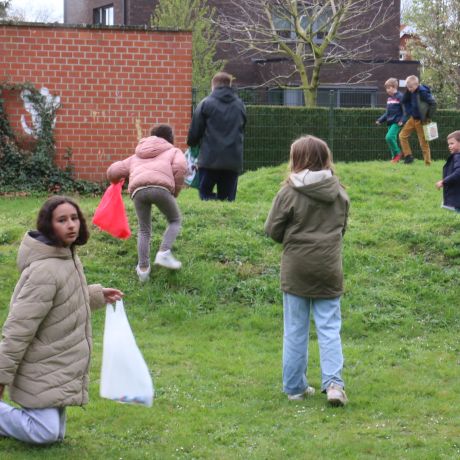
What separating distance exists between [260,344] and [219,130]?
13.6 ft

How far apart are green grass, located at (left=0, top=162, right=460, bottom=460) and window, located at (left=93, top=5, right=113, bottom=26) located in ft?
84.1

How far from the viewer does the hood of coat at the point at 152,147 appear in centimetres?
915

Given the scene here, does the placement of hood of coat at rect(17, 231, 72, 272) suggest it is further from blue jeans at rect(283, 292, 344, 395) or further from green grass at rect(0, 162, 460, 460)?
blue jeans at rect(283, 292, 344, 395)

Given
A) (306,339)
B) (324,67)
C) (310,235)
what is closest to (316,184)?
(310,235)

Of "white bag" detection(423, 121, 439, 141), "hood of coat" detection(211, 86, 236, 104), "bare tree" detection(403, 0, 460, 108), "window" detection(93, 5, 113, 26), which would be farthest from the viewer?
"window" detection(93, 5, 113, 26)

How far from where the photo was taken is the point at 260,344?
819 cm

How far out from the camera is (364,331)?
860 cm

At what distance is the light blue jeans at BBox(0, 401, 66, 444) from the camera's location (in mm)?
5324

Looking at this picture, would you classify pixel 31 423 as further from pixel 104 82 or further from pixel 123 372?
pixel 104 82

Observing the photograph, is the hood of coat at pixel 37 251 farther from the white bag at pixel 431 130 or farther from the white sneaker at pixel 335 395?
the white bag at pixel 431 130

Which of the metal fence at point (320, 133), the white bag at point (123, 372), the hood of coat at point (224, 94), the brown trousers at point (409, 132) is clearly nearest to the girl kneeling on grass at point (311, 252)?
the white bag at point (123, 372)

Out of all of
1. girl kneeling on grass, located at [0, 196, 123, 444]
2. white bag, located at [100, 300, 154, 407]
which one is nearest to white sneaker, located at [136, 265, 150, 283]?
white bag, located at [100, 300, 154, 407]

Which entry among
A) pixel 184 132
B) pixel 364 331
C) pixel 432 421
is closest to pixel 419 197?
pixel 184 132

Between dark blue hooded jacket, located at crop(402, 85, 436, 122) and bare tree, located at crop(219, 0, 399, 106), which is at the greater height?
bare tree, located at crop(219, 0, 399, 106)
